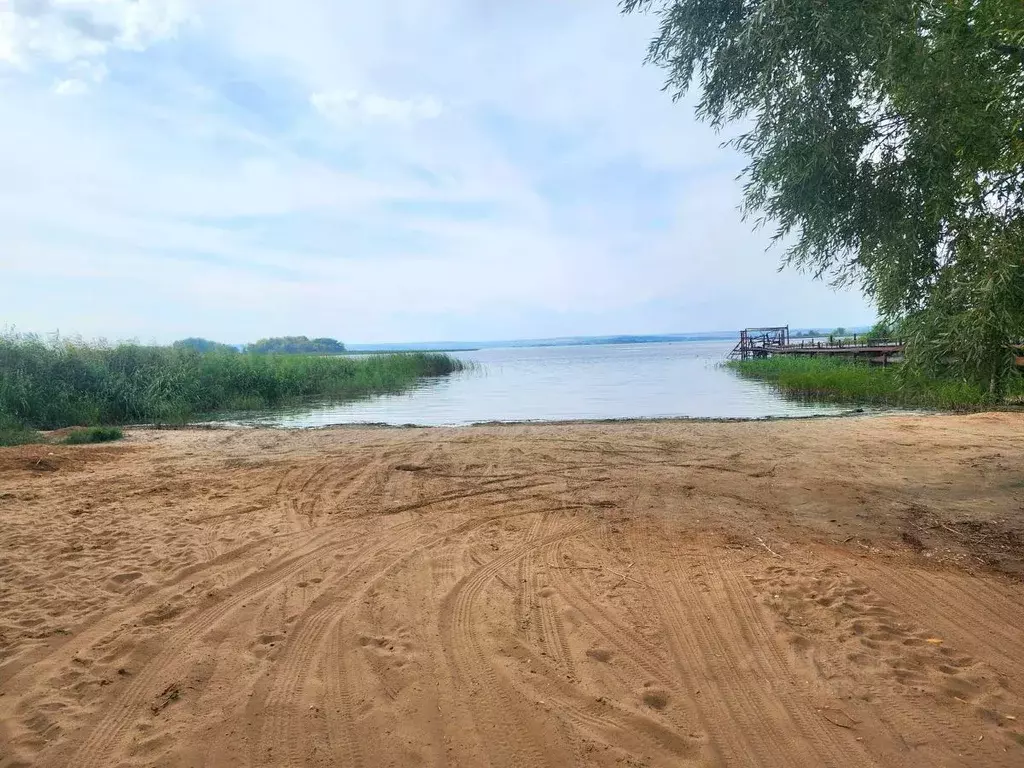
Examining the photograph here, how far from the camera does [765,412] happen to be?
18.6 m

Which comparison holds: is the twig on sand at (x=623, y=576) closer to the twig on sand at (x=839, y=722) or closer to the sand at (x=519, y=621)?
the sand at (x=519, y=621)

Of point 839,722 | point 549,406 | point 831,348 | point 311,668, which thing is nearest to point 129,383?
point 549,406

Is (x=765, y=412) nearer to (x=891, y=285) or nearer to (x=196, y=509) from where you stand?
(x=891, y=285)

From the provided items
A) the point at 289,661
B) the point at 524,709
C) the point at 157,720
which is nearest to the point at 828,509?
the point at 524,709

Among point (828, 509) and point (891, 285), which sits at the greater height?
point (891, 285)

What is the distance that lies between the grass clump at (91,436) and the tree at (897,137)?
1286 centimetres

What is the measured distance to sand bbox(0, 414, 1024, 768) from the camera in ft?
9.02

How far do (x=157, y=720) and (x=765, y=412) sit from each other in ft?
60.8

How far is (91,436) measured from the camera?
1244 centimetres

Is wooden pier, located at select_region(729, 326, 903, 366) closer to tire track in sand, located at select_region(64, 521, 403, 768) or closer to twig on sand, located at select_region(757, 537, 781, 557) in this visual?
twig on sand, located at select_region(757, 537, 781, 557)

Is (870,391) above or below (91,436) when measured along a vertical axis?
below

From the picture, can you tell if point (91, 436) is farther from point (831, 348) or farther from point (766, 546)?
point (831, 348)

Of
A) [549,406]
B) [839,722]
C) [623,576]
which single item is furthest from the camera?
[549,406]

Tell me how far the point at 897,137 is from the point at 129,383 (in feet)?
66.5
